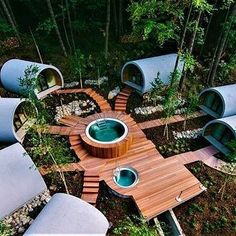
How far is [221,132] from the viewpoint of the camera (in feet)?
47.1

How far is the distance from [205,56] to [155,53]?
3.49m

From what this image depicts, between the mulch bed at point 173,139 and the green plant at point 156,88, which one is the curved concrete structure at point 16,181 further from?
the green plant at point 156,88

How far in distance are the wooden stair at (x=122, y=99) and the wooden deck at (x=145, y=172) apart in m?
1.30

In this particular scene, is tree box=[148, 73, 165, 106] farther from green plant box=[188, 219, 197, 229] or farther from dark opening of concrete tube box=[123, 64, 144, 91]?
green plant box=[188, 219, 197, 229]

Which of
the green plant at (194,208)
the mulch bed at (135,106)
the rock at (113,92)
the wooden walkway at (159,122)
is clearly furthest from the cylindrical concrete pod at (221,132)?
the rock at (113,92)

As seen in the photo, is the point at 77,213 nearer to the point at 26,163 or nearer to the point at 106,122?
the point at 26,163

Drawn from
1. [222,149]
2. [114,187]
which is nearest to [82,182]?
[114,187]

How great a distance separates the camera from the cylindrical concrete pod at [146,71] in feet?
54.3

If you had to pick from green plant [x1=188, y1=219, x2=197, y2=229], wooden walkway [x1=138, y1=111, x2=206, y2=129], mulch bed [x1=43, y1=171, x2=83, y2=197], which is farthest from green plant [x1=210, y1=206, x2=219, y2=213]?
mulch bed [x1=43, y1=171, x2=83, y2=197]

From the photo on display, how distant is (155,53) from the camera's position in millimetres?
19812

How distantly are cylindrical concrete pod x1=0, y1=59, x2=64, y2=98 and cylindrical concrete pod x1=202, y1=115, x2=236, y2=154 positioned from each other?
8.99 metres

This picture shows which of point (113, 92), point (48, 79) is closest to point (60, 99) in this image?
point (48, 79)

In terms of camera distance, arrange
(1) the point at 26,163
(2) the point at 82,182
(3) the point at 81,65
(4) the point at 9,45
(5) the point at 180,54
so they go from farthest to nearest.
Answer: (4) the point at 9,45, (3) the point at 81,65, (5) the point at 180,54, (2) the point at 82,182, (1) the point at 26,163

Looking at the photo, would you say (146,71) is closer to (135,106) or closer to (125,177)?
(135,106)
